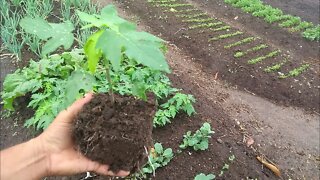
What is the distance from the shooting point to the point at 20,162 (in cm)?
174

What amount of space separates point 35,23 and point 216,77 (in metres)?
2.93

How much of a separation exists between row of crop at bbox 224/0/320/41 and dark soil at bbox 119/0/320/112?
5.7 inches

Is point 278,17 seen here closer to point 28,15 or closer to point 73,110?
point 28,15

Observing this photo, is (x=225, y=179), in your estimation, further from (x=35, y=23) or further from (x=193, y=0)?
(x=193, y=0)

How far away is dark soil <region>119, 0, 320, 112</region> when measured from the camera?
4.05 m

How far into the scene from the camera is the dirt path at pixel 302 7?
572cm

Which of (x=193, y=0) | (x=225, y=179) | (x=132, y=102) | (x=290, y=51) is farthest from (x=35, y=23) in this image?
(x=193, y=0)

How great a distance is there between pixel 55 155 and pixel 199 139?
48.0 inches

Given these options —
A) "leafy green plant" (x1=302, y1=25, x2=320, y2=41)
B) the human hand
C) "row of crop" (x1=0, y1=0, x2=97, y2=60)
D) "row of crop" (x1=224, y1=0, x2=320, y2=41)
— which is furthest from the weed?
the human hand

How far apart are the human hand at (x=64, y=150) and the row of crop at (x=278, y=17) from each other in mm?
4211

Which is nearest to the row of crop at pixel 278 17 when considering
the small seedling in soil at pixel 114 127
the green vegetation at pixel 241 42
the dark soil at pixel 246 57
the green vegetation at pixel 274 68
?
the dark soil at pixel 246 57

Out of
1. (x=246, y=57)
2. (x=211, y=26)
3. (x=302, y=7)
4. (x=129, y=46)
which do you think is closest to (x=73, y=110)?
(x=129, y=46)

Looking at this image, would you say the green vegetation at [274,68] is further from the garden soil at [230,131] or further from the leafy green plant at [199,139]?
the leafy green plant at [199,139]

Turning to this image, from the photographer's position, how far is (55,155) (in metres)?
1.81
